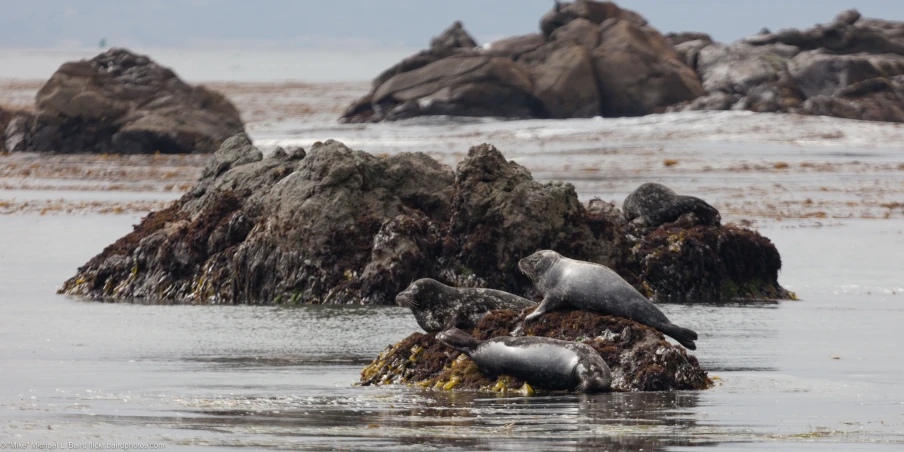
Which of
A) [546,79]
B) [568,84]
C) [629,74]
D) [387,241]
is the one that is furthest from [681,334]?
[629,74]

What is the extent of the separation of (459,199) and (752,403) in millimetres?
7400

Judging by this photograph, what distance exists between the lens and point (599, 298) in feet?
32.7

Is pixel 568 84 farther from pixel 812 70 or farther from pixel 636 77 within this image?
pixel 812 70

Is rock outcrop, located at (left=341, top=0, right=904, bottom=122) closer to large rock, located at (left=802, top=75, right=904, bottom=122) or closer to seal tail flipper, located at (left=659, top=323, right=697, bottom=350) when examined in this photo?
large rock, located at (left=802, top=75, right=904, bottom=122)

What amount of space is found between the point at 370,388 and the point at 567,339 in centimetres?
143

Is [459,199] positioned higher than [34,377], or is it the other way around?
[459,199]

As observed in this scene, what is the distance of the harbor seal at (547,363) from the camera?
8.87 meters

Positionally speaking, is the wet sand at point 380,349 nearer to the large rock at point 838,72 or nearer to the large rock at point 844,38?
the large rock at point 838,72

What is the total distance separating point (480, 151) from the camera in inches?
613

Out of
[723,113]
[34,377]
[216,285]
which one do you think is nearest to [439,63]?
[723,113]

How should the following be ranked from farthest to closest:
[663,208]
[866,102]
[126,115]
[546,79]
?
[546,79], [866,102], [126,115], [663,208]

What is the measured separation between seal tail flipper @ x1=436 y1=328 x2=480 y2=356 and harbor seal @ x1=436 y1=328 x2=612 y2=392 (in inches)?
6.0

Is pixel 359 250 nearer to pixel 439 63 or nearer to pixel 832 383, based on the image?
pixel 832 383

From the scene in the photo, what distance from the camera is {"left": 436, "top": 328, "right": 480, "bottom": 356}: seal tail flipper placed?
9.61m
